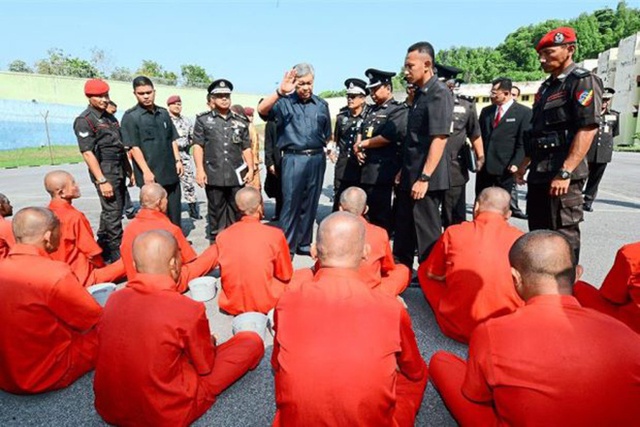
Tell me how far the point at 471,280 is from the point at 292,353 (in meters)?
1.59

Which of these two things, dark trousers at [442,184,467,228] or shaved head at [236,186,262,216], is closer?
shaved head at [236,186,262,216]

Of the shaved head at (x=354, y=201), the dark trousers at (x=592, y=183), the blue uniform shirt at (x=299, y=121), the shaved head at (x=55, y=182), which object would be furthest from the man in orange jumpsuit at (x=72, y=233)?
the dark trousers at (x=592, y=183)

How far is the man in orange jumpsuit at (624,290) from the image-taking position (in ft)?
7.77

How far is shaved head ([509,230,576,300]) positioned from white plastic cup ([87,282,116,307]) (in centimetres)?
315

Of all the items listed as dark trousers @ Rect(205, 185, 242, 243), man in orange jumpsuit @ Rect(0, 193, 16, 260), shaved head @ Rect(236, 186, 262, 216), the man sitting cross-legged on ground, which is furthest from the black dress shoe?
man in orange jumpsuit @ Rect(0, 193, 16, 260)

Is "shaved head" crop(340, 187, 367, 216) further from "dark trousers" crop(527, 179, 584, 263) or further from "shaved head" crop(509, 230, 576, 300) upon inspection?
"shaved head" crop(509, 230, 576, 300)

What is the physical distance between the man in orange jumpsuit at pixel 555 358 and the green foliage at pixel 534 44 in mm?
61690

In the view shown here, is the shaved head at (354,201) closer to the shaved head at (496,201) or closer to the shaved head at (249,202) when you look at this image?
the shaved head at (249,202)

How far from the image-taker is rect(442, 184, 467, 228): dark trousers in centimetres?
469

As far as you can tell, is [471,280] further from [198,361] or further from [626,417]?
[198,361]

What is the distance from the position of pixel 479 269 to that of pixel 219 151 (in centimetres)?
336

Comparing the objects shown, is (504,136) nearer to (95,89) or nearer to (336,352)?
(336,352)

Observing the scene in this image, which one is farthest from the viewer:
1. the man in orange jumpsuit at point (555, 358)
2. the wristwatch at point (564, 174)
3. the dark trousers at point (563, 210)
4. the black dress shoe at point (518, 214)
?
the black dress shoe at point (518, 214)

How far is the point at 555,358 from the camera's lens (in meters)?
1.41
